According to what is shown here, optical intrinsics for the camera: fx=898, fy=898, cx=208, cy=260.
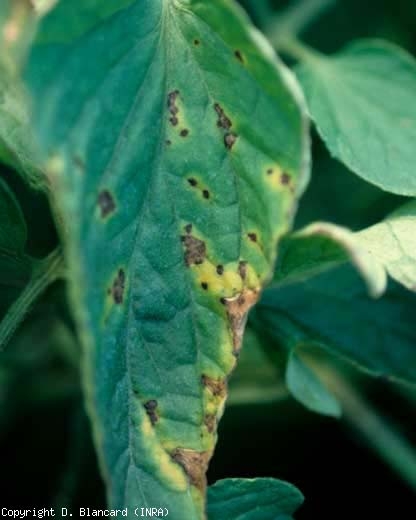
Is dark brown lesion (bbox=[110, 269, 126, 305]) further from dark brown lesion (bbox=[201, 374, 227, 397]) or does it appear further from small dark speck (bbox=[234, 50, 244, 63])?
small dark speck (bbox=[234, 50, 244, 63])

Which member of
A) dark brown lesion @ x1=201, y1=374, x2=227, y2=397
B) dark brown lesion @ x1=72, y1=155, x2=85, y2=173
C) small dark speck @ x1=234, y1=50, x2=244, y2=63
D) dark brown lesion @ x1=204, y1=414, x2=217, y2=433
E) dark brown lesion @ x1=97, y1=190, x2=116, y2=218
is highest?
dark brown lesion @ x1=72, y1=155, x2=85, y2=173

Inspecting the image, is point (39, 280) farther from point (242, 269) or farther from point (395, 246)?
point (395, 246)

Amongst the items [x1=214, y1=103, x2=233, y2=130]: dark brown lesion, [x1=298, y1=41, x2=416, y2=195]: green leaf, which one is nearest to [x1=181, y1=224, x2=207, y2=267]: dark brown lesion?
[x1=214, y1=103, x2=233, y2=130]: dark brown lesion

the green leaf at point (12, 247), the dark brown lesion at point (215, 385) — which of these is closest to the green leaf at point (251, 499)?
the dark brown lesion at point (215, 385)

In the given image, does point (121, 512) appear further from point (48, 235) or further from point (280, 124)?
point (48, 235)

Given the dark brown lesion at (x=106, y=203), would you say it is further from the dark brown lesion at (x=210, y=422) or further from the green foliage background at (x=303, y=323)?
the dark brown lesion at (x=210, y=422)

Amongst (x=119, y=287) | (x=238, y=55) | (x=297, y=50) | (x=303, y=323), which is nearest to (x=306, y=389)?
(x=303, y=323)

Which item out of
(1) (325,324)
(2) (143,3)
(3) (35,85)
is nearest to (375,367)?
(1) (325,324)
